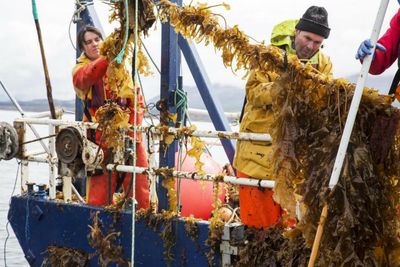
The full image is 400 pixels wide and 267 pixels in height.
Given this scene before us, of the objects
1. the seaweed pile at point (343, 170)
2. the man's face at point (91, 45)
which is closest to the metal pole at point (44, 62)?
the man's face at point (91, 45)

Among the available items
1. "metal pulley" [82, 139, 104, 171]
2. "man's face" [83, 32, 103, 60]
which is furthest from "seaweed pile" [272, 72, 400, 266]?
"man's face" [83, 32, 103, 60]

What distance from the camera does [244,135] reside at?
585 centimetres

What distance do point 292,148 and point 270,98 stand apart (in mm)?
729

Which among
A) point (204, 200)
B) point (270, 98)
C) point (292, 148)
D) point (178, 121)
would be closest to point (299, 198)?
point (292, 148)

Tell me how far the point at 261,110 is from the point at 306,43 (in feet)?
1.97

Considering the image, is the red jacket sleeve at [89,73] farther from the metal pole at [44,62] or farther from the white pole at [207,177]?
the white pole at [207,177]

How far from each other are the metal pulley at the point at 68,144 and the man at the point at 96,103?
239mm

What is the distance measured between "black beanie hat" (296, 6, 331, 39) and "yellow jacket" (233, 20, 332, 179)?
0.58 feet

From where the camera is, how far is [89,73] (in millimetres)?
6930

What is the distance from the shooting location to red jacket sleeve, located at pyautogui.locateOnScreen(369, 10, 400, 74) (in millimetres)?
5289

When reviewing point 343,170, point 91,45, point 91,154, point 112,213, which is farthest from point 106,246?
point 343,170

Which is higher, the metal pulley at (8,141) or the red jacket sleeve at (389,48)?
the red jacket sleeve at (389,48)

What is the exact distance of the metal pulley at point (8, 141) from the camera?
768 cm

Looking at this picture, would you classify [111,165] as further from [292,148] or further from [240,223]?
[292,148]
